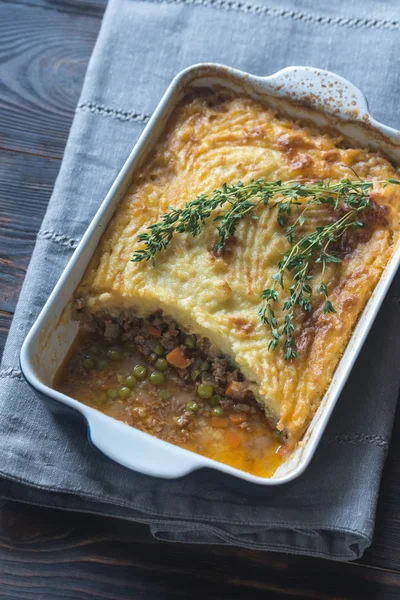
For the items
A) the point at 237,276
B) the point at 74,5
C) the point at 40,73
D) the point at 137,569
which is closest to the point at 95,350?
the point at 237,276

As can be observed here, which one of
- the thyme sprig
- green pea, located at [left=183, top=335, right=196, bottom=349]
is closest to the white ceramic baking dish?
the thyme sprig

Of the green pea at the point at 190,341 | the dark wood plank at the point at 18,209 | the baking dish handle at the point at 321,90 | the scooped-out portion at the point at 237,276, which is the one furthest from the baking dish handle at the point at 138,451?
the baking dish handle at the point at 321,90

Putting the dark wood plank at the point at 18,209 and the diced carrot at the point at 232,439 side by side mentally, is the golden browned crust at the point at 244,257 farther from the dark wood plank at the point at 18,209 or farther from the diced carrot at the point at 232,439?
the dark wood plank at the point at 18,209

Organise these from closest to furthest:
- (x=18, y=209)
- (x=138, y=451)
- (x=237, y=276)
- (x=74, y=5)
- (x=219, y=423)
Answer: (x=138, y=451), (x=237, y=276), (x=219, y=423), (x=18, y=209), (x=74, y=5)

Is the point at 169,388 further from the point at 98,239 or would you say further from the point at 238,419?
the point at 98,239

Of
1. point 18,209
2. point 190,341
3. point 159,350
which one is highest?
point 18,209

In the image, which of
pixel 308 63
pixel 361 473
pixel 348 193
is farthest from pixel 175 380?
pixel 308 63

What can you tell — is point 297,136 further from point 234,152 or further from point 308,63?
point 308,63

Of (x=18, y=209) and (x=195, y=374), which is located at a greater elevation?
(x=18, y=209)
